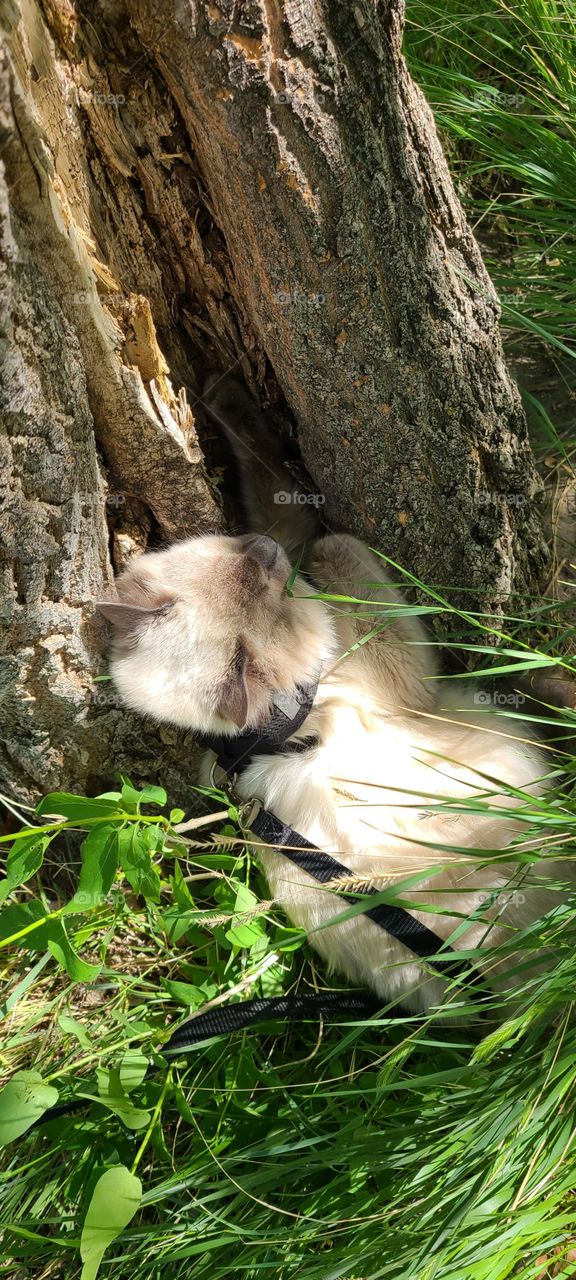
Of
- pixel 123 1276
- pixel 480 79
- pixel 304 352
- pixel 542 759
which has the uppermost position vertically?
pixel 480 79

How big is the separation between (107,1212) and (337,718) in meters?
1.28

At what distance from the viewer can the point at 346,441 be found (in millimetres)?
2031

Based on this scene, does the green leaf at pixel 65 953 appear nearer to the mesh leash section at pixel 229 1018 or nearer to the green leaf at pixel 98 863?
the green leaf at pixel 98 863

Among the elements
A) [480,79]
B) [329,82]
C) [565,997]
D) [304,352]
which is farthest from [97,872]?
[480,79]

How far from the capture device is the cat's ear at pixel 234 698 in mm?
2010

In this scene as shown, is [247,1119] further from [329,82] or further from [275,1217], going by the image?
[329,82]

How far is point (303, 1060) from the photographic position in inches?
76.2

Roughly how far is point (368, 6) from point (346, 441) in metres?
0.90

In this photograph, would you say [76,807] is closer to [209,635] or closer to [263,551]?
[209,635]

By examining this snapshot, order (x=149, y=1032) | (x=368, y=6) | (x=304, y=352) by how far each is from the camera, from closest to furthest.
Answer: (x=368, y=6), (x=304, y=352), (x=149, y=1032)

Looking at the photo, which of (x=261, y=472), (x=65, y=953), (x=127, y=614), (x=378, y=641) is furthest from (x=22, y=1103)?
(x=261, y=472)

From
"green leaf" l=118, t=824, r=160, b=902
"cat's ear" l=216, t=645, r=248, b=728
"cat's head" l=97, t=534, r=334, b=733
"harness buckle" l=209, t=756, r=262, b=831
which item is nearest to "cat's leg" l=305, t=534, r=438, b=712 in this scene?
"cat's head" l=97, t=534, r=334, b=733

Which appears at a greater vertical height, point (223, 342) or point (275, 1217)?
point (223, 342)

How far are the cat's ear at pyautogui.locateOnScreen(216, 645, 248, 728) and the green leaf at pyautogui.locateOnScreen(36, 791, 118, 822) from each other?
0.40m
